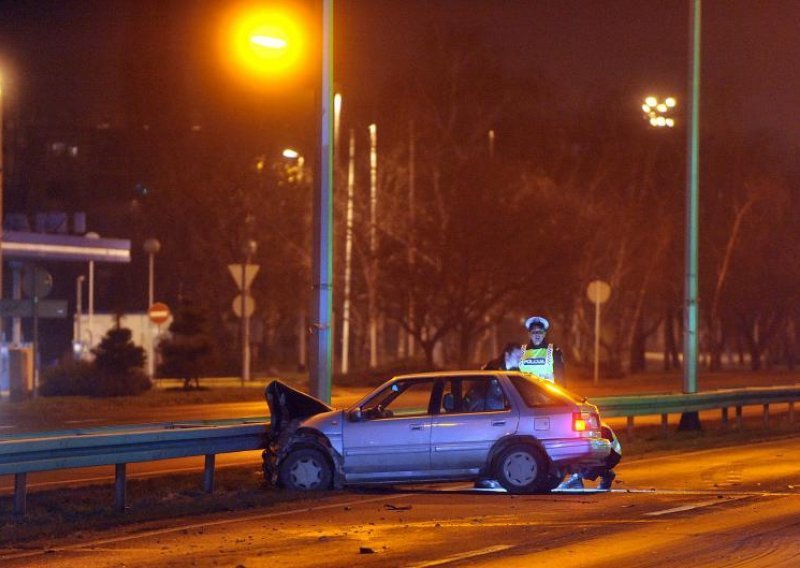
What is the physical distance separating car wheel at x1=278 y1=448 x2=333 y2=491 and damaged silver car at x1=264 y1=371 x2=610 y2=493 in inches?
0.4

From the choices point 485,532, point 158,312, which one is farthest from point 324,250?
point 158,312

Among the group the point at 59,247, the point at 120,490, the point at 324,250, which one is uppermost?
the point at 59,247

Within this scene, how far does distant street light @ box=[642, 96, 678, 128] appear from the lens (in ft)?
112

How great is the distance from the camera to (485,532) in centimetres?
1189

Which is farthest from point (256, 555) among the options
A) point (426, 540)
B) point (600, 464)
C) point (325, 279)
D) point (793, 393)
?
point (793, 393)

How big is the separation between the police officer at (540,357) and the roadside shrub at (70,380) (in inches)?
854

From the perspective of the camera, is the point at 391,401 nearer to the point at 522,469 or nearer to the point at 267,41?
the point at 522,469

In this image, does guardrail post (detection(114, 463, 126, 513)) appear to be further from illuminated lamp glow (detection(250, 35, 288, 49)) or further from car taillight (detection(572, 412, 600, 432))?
illuminated lamp glow (detection(250, 35, 288, 49))

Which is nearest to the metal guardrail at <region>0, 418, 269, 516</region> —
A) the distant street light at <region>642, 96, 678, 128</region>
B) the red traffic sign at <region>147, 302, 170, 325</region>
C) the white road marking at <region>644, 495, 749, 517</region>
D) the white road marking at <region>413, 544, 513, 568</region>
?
the white road marking at <region>413, 544, 513, 568</region>

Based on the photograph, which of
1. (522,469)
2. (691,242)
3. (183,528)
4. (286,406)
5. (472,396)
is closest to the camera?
(183,528)

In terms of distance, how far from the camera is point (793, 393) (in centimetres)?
2780

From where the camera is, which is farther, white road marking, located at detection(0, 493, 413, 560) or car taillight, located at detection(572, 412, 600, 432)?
car taillight, located at detection(572, 412, 600, 432)

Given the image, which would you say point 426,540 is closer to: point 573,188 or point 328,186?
point 328,186

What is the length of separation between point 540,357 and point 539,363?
69 mm
